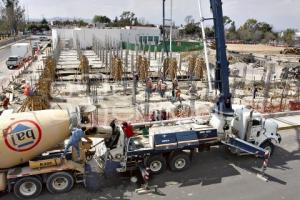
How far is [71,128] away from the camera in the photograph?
437 inches

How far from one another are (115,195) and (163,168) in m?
2.31

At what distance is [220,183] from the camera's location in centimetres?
1172

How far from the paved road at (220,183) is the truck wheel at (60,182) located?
192 millimetres

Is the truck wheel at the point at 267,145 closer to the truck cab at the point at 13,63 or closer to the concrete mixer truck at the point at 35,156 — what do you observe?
the concrete mixer truck at the point at 35,156

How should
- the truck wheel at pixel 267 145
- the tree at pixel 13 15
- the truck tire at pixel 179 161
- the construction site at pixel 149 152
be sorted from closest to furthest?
the construction site at pixel 149 152 → the truck tire at pixel 179 161 → the truck wheel at pixel 267 145 → the tree at pixel 13 15

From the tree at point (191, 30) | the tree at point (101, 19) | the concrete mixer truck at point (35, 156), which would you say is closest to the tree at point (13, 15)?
the tree at point (101, 19)

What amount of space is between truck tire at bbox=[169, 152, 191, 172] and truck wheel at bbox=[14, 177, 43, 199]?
4.72 metres

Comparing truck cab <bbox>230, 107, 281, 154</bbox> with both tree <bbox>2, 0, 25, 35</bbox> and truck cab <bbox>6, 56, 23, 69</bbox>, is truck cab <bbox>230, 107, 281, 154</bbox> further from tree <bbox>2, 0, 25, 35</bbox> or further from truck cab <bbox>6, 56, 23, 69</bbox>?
tree <bbox>2, 0, 25, 35</bbox>

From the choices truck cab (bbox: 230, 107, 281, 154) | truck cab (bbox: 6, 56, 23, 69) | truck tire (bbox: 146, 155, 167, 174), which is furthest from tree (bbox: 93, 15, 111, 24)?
truck tire (bbox: 146, 155, 167, 174)

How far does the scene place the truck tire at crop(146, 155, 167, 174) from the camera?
1199cm

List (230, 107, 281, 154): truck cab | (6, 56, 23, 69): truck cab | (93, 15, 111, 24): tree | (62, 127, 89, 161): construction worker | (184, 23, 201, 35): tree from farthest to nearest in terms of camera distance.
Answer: (93, 15, 111, 24): tree < (184, 23, 201, 35): tree < (6, 56, 23, 69): truck cab < (230, 107, 281, 154): truck cab < (62, 127, 89, 161): construction worker

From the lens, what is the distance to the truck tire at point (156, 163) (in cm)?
1199

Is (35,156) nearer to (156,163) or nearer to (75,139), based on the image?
(75,139)

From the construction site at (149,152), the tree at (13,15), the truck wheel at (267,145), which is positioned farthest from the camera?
the tree at (13,15)
